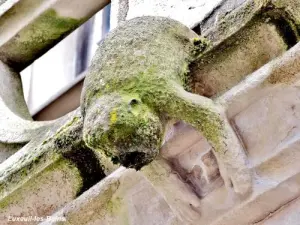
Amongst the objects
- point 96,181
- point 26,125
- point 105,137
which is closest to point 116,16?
point 26,125

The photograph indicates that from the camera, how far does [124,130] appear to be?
1.44 m

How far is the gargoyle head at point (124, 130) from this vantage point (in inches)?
56.8

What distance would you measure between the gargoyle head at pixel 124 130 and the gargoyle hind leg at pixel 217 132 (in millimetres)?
51

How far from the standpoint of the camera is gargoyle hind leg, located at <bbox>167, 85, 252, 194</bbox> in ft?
4.97

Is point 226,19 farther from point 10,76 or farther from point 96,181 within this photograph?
point 10,76

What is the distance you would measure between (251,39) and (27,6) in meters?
1.18

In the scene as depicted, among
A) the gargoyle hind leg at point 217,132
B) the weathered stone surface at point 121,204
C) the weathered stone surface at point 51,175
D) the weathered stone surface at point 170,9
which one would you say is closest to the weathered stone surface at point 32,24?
the weathered stone surface at point 170,9

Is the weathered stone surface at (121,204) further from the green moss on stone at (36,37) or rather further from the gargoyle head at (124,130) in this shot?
the green moss on stone at (36,37)

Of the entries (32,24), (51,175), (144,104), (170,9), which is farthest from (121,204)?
(32,24)

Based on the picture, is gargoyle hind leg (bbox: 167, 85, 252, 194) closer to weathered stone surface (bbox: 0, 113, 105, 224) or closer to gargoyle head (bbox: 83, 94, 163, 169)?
gargoyle head (bbox: 83, 94, 163, 169)

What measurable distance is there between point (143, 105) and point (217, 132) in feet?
0.45

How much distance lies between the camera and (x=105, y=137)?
4.74 ft

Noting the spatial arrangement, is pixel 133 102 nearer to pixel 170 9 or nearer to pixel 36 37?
pixel 170 9

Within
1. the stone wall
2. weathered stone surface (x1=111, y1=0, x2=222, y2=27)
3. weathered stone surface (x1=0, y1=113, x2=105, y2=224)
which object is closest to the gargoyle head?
the stone wall
